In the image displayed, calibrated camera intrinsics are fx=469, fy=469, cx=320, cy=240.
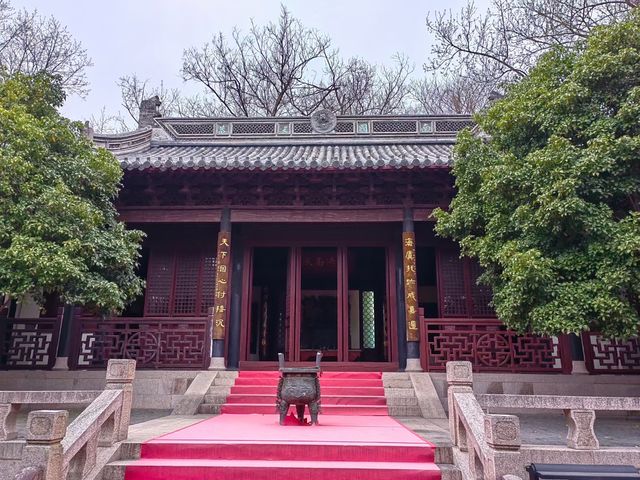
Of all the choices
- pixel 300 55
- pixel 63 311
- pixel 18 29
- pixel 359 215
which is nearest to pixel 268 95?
pixel 300 55

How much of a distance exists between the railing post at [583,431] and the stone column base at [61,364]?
6.69m

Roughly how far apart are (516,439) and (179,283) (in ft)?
21.6

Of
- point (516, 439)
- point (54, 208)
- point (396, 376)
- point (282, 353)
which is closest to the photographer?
point (516, 439)

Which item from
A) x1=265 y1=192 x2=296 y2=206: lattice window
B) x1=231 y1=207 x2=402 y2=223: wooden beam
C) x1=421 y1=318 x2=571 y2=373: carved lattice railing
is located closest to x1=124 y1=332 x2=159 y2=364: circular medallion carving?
x1=231 y1=207 x2=402 y2=223: wooden beam

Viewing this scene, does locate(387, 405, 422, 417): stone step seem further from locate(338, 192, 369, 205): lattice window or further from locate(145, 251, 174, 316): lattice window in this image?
Answer: locate(145, 251, 174, 316): lattice window

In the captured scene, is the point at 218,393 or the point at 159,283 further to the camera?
the point at 159,283

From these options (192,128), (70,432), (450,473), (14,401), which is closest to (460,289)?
(450,473)

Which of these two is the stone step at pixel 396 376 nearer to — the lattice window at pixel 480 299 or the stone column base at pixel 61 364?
the lattice window at pixel 480 299

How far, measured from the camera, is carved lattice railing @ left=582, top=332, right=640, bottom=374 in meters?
6.72

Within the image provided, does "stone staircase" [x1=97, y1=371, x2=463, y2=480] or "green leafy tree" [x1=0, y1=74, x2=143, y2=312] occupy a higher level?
"green leafy tree" [x1=0, y1=74, x2=143, y2=312]

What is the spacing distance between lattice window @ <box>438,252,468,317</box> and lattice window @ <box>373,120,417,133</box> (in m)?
4.30

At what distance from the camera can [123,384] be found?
403 centimetres

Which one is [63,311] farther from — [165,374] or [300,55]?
[300,55]

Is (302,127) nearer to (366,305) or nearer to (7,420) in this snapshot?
(366,305)
